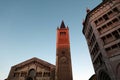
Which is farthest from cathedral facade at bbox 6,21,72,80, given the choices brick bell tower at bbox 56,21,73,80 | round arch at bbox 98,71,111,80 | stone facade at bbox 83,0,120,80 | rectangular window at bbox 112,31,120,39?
rectangular window at bbox 112,31,120,39

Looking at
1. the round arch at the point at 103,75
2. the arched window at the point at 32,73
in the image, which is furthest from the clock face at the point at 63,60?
the round arch at the point at 103,75

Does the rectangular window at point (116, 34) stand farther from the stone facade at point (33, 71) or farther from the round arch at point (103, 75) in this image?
the stone facade at point (33, 71)

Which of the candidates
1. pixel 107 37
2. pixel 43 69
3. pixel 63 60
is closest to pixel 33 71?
pixel 43 69

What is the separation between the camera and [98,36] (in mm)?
19109

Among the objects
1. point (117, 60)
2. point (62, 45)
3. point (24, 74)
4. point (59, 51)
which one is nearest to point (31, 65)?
point (24, 74)

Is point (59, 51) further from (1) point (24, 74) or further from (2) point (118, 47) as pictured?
(2) point (118, 47)

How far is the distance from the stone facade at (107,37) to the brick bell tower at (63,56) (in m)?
8.28

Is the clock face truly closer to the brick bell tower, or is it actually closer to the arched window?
the brick bell tower

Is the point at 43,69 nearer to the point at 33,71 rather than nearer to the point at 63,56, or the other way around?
the point at 33,71

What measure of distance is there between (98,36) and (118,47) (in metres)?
3.98

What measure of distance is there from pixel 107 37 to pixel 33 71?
60.6 feet

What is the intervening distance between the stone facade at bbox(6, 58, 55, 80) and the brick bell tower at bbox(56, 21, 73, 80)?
1820mm

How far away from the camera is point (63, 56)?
2994cm

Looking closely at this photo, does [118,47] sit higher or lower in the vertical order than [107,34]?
lower
